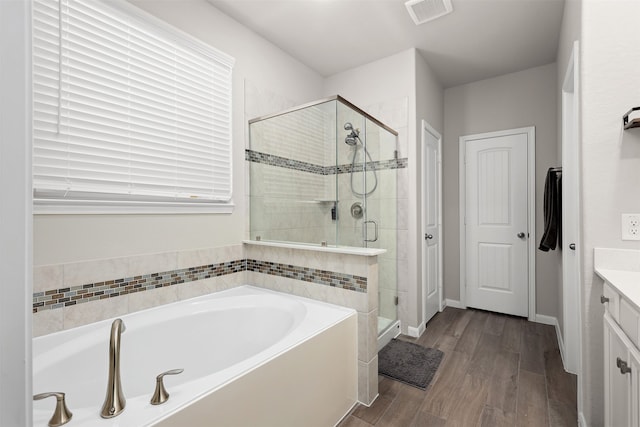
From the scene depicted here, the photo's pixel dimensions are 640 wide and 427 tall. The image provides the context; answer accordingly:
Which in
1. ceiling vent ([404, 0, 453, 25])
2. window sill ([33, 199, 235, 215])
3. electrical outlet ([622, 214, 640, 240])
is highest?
ceiling vent ([404, 0, 453, 25])

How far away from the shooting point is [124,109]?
1.75 meters

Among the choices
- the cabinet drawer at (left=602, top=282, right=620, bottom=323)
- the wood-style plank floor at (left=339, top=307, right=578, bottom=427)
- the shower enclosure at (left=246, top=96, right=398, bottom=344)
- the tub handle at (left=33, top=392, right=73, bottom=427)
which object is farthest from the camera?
the shower enclosure at (left=246, top=96, right=398, bottom=344)

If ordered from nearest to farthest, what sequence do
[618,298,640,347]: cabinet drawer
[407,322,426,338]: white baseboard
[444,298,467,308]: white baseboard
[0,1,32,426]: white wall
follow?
[0,1,32,426]: white wall, [618,298,640,347]: cabinet drawer, [407,322,426,338]: white baseboard, [444,298,467,308]: white baseboard

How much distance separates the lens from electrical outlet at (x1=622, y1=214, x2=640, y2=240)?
4.72 feet

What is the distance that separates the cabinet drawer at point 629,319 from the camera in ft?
3.42

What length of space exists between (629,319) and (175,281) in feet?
7.39

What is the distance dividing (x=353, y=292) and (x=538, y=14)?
A: 8.43 ft

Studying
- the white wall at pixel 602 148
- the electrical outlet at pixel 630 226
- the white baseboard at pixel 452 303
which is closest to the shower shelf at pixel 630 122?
the white wall at pixel 602 148

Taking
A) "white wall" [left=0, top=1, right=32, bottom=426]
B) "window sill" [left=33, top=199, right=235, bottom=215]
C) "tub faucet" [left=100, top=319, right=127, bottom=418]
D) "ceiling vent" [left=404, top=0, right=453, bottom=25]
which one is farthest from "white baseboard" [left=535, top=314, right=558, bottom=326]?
"white wall" [left=0, top=1, right=32, bottom=426]

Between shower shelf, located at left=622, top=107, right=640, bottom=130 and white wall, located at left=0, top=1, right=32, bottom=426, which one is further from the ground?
shower shelf, located at left=622, top=107, right=640, bottom=130

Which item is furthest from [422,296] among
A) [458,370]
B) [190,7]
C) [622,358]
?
[190,7]

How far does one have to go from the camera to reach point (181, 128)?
2.04 m

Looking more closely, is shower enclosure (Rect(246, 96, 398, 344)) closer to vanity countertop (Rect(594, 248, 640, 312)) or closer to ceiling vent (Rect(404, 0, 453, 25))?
ceiling vent (Rect(404, 0, 453, 25))

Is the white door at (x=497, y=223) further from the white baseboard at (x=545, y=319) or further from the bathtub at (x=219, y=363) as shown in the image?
the bathtub at (x=219, y=363)
